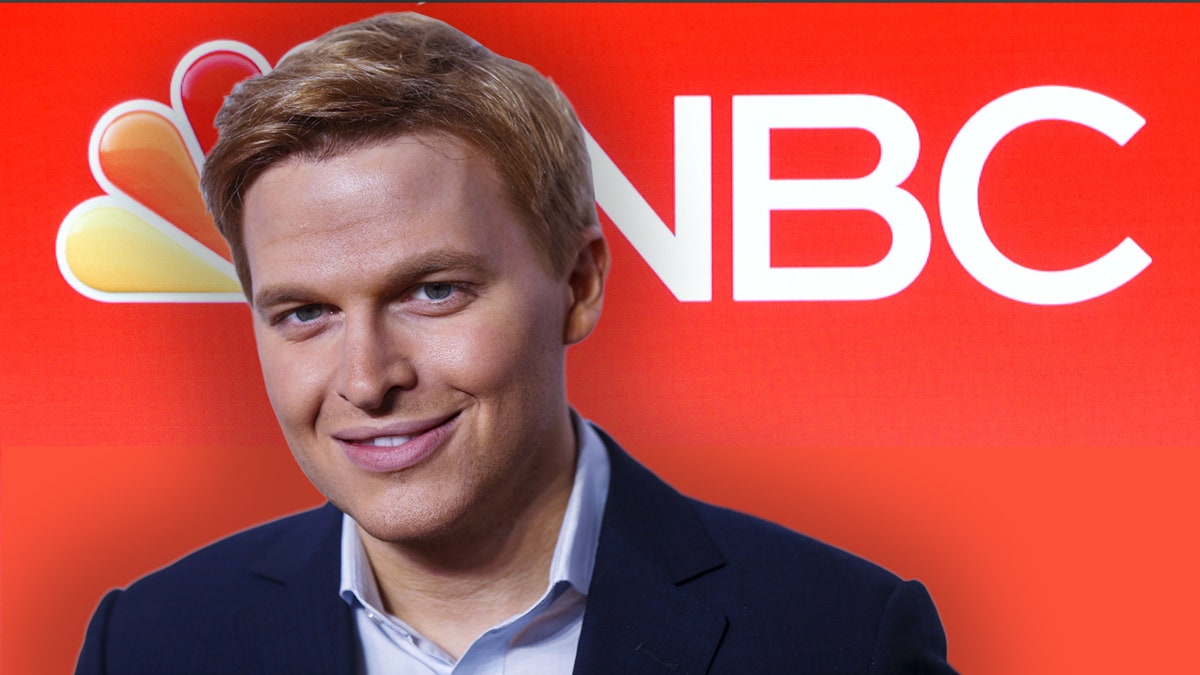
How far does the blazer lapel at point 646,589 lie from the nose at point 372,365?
395mm

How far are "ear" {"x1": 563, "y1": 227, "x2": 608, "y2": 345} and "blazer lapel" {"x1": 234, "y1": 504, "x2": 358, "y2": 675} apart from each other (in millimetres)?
473

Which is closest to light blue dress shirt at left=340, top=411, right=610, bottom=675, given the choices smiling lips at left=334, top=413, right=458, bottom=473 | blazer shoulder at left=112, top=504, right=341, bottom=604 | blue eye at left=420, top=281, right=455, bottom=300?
blazer shoulder at left=112, top=504, right=341, bottom=604

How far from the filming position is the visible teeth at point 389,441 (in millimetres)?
1677

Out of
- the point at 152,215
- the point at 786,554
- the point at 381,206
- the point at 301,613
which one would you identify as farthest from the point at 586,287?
the point at 152,215

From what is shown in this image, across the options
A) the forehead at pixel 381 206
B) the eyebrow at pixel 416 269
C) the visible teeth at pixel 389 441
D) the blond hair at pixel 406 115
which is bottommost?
the visible teeth at pixel 389 441

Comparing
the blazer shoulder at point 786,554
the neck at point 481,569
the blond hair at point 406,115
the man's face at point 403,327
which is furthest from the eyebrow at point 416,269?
the blazer shoulder at point 786,554

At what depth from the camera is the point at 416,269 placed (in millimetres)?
1636

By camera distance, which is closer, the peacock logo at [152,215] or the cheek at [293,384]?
the cheek at [293,384]

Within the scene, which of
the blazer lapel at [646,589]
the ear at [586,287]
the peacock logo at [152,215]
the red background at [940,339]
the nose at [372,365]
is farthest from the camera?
the peacock logo at [152,215]

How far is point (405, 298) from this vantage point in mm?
1676

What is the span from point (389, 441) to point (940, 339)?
1.05 metres

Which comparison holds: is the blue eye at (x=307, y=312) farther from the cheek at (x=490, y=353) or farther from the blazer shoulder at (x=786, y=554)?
the blazer shoulder at (x=786, y=554)

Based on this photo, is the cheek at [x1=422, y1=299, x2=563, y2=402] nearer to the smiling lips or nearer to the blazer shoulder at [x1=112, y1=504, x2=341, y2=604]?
the smiling lips

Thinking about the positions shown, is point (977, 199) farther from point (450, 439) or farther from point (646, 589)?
point (450, 439)
